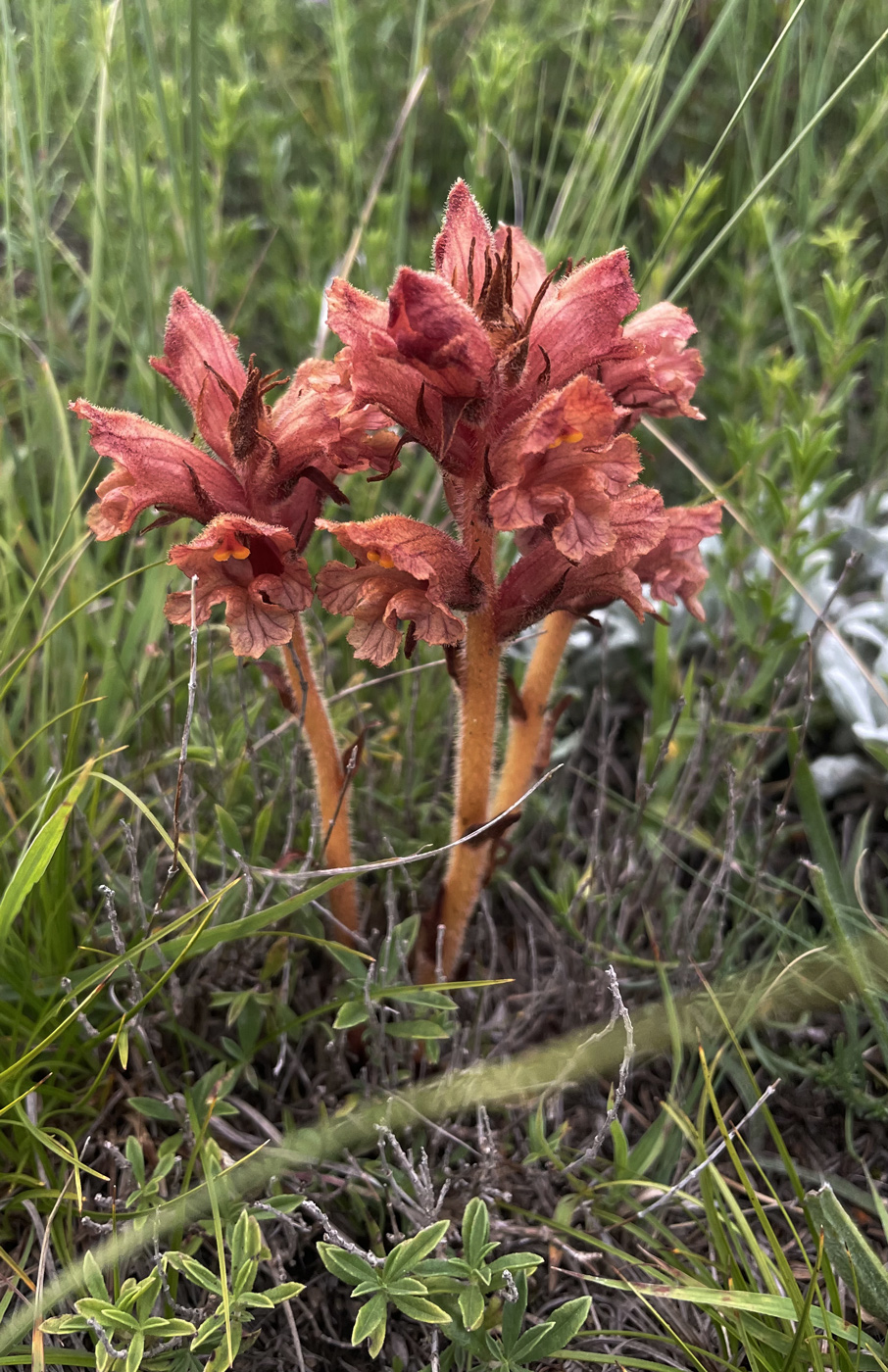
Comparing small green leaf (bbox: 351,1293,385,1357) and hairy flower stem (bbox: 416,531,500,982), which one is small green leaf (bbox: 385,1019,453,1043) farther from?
small green leaf (bbox: 351,1293,385,1357)

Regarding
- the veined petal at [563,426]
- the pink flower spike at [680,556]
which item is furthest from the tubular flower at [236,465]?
the pink flower spike at [680,556]

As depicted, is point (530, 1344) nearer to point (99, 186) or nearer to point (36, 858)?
point (36, 858)

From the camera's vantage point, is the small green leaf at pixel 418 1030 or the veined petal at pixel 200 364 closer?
the veined petal at pixel 200 364

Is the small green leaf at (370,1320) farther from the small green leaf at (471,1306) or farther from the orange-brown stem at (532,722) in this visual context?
the orange-brown stem at (532,722)

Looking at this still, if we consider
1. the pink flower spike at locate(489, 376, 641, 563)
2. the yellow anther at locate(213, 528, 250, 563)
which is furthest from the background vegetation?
the pink flower spike at locate(489, 376, 641, 563)

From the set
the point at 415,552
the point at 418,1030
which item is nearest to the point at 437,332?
the point at 415,552

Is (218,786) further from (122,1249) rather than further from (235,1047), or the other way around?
(122,1249)
